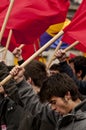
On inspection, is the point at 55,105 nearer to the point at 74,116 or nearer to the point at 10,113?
the point at 74,116

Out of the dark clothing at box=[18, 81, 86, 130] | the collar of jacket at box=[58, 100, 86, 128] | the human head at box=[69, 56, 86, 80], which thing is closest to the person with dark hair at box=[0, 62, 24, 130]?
the dark clothing at box=[18, 81, 86, 130]

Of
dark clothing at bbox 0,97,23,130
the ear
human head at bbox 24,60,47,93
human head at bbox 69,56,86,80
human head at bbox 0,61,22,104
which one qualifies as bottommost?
human head at bbox 69,56,86,80

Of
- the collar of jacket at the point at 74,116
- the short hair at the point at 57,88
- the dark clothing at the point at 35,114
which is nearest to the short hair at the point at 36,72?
the dark clothing at the point at 35,114

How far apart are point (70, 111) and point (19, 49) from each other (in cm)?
204

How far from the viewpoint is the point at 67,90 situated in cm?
436

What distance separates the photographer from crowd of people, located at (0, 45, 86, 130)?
4.22 meters

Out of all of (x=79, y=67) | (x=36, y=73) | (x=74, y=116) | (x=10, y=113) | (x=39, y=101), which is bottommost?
(x=79, y=67)

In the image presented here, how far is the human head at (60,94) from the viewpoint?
167 inches

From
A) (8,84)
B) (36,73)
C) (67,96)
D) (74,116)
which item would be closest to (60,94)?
(67,96)

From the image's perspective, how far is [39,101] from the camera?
479cm

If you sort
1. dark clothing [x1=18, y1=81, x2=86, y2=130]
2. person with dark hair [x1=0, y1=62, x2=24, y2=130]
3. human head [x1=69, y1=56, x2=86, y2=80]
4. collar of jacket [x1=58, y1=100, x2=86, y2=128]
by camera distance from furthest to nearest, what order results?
human head [x1=69, y1=56, x2=86, y2=80], person with dark hair [x1=0, y1=62, x2=24, y2=130], dark clothing [x1=18, y1=81, x2=86, y2=130], collar of jacket [x1=58, y1=100, x2=86, y2=128]

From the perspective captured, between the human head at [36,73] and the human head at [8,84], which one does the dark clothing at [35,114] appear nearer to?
the human head at [8,84]

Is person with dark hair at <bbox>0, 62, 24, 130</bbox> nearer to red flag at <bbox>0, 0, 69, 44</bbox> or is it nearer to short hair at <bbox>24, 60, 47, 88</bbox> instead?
short hair at <bbox>24, 60, 47, 88</bbox>

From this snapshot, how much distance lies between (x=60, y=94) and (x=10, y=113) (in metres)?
1.11
